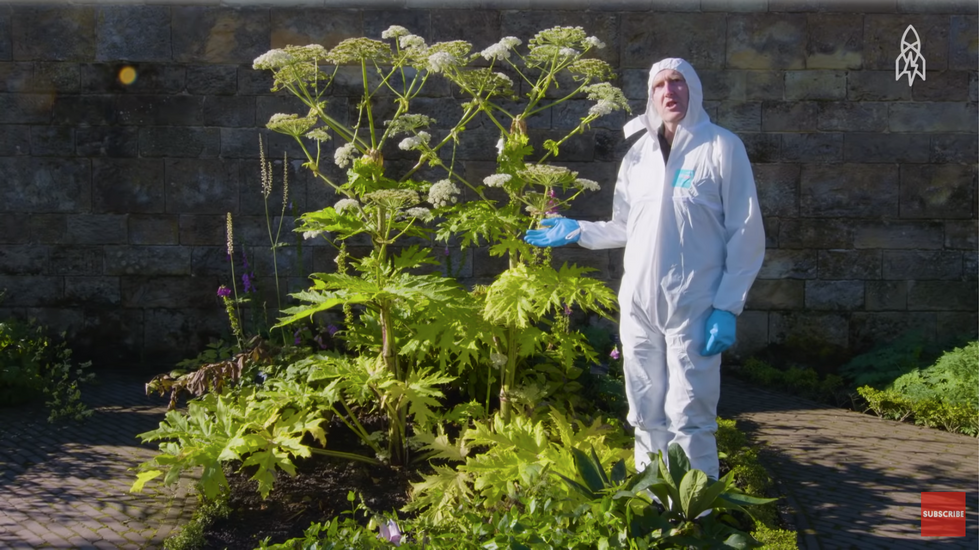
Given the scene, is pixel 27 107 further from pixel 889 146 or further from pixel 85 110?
pixel 889 146

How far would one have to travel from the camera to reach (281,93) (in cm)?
684

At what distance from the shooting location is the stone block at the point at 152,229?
6984 mm

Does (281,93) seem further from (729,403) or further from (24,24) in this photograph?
(729,403)

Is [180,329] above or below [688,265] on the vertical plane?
below

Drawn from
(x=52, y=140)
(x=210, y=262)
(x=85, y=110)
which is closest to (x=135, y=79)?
(x=85, y=110)

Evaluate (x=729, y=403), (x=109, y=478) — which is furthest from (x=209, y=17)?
(x=729, y=403)

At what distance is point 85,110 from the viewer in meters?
6.89

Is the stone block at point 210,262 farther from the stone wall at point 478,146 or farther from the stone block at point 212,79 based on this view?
the stone block at point 212,79

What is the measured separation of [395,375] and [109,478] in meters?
1.55

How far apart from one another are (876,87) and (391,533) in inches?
218

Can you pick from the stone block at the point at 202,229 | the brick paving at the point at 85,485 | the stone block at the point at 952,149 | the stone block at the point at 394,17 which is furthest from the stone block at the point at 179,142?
the stone block at the point at 952,149

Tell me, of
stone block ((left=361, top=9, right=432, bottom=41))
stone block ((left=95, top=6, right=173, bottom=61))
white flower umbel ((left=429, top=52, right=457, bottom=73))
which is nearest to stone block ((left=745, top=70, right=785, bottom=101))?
stone block ((left=361, top=9, right=432, bottom=41))

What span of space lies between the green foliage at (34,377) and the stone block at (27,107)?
62.0 inches

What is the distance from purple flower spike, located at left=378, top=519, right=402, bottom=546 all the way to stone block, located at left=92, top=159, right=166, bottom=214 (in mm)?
4620
